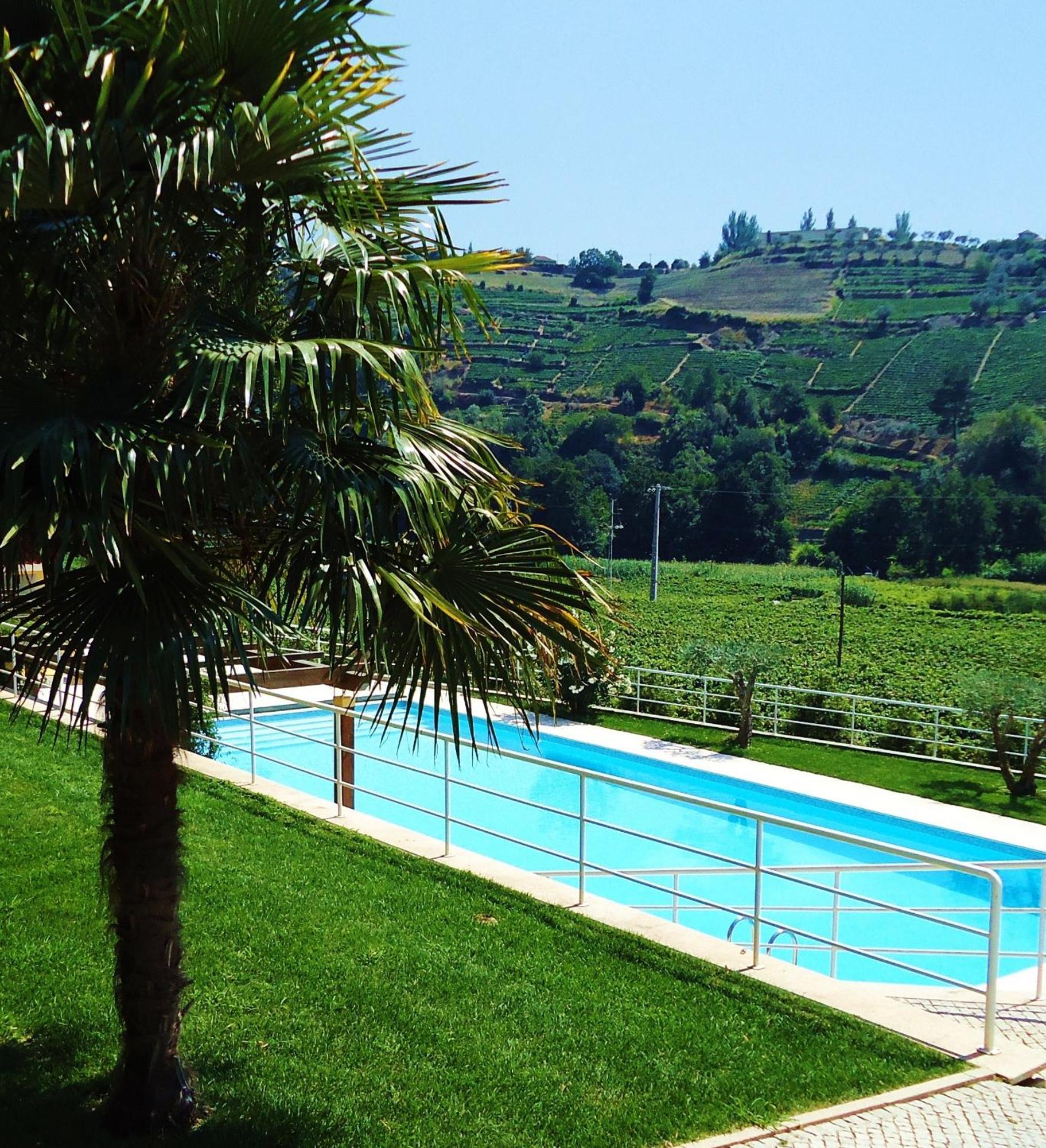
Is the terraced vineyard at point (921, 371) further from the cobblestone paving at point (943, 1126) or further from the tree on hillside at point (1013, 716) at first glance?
the cobblestone paving at point (943, 1126)

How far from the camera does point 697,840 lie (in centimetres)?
1505

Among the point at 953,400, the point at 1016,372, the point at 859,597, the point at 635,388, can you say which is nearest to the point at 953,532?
the point at 859,597

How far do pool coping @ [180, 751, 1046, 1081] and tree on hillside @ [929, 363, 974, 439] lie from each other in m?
101

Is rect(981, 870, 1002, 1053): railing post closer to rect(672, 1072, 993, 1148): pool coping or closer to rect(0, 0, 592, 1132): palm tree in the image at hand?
rect(672, 1072, 993, 1148): pool coping

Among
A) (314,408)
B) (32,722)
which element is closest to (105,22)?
(314,408)

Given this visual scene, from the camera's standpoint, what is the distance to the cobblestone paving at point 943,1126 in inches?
165

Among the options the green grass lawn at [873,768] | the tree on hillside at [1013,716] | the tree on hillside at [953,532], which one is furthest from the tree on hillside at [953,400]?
the tree on hillside at [1013,716]

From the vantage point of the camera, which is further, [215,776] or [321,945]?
[215,776]

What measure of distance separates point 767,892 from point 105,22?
37.7ft

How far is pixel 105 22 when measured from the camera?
11.0 ft

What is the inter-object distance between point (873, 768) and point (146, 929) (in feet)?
43.7

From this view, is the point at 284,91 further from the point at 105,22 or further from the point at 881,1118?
the point at 881,1118

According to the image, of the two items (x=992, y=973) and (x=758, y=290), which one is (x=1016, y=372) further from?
(x=992, y=973)

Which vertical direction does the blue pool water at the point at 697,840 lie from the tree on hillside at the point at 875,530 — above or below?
below
